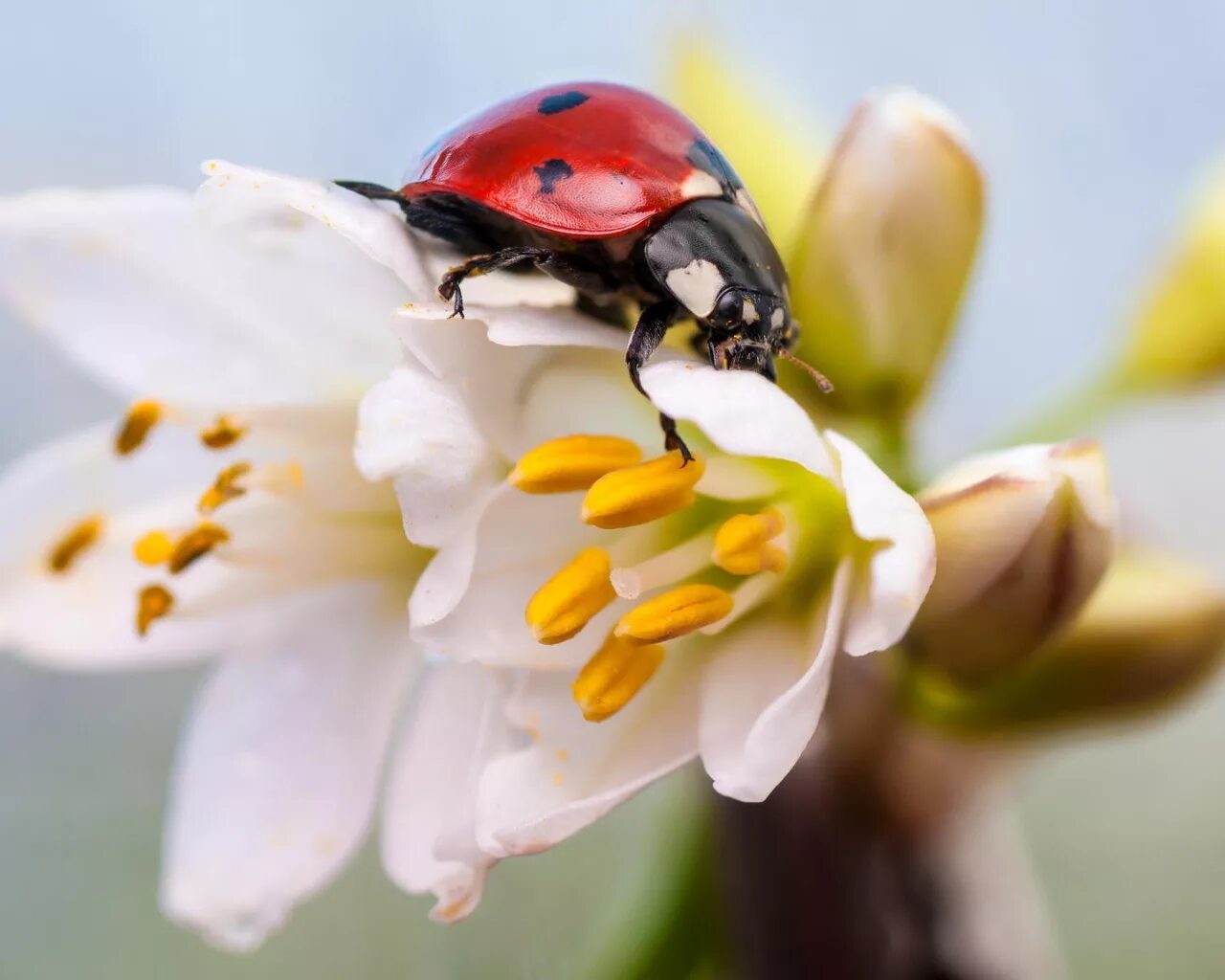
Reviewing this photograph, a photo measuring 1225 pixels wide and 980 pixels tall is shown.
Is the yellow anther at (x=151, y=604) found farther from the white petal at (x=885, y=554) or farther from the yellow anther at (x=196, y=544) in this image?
the white petal at (x=885, y=554)

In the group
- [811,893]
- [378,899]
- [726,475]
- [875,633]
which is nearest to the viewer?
[875,633]

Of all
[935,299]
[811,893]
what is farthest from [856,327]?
[811,893]

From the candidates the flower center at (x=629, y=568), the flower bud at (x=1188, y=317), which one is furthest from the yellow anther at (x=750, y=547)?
the flower bud at (x=1188, y=317)

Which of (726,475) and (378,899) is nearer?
(726,475)

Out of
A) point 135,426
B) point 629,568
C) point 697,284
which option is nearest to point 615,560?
point 629,568

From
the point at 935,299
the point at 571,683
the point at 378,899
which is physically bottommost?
the point at 378,899

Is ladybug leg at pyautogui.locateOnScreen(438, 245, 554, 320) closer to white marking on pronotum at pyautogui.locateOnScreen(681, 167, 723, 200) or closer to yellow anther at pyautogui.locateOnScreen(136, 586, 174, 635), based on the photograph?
white marking on pronotum at pyautogui.locateOnScreen(681, 167, 723, 200)

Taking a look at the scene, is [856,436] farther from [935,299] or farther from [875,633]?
[875,633]
